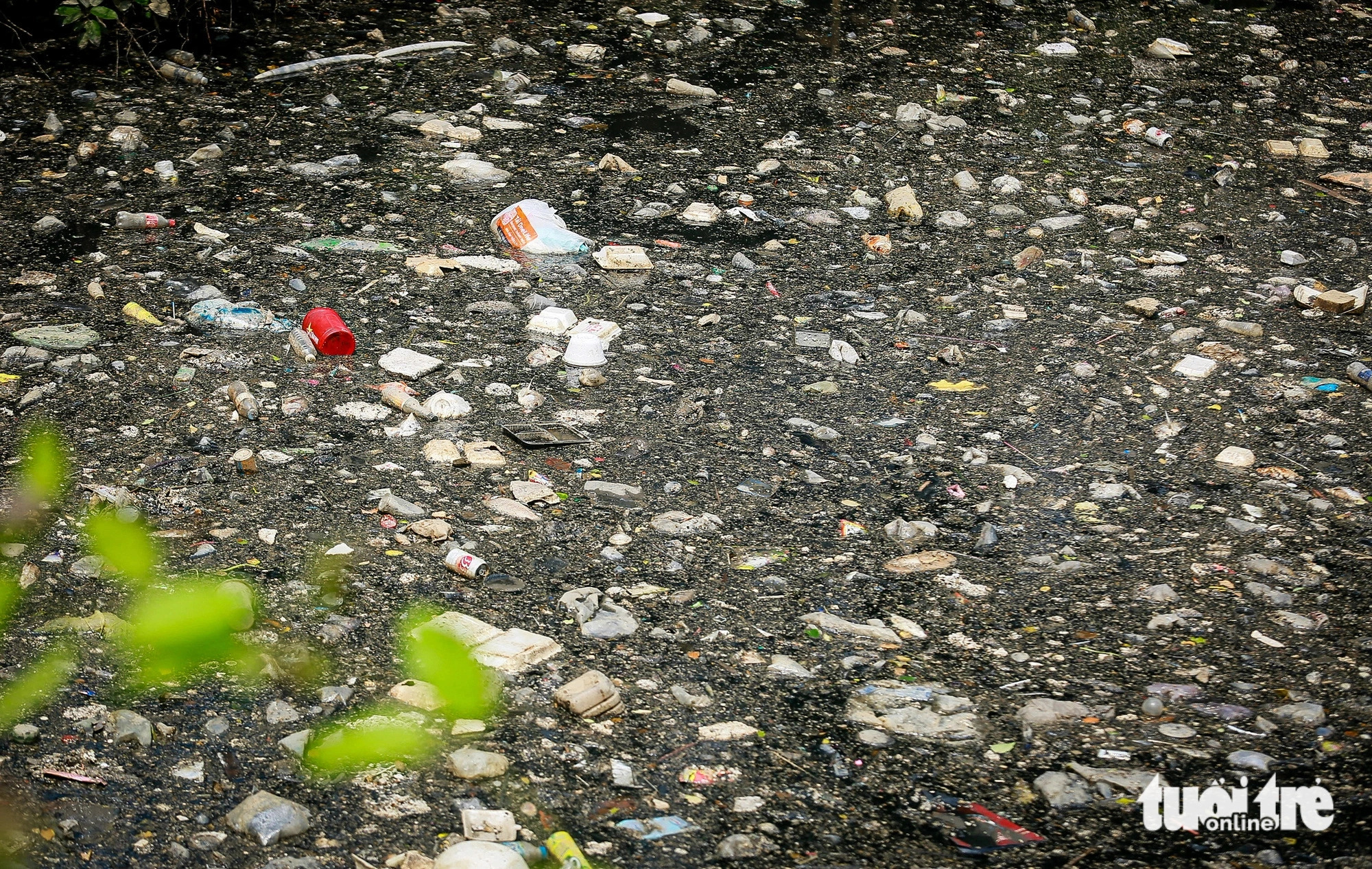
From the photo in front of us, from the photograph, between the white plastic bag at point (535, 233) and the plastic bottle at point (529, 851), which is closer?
the plastic bottle at point (529, 851)

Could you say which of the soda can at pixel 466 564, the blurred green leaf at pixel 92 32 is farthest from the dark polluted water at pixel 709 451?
the blurred green leaf at pixel 92 32

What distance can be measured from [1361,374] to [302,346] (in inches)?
114

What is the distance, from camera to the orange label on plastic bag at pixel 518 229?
3.67 meters

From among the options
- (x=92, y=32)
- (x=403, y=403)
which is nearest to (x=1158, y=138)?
(x=403, y=403)

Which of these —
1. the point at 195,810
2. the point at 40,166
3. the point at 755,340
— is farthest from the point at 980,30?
the point at 195,810

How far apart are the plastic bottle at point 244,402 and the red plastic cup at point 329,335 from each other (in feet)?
0.94

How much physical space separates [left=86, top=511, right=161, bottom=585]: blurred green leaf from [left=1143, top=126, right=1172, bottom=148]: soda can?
13.3ft

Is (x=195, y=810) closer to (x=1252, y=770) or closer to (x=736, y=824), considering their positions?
(x=736, y=824)

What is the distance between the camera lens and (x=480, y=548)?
241cm

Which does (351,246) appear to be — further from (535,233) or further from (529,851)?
(529,851)

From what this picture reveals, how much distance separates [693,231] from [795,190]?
52cm

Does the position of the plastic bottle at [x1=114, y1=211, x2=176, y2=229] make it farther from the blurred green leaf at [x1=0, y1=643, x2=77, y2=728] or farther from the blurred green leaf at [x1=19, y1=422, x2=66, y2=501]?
the blurred green leaf at [x1=0, y1=643, x2=77, y2=728]

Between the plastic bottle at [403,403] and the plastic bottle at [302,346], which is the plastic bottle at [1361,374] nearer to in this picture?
the plastic bottle at [403,403]

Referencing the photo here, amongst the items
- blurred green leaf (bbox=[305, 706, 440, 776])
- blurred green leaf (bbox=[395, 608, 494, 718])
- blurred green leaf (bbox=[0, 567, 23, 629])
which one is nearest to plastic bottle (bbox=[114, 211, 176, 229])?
blurred green leaf (bbox=[0, 567, 23, 629])
